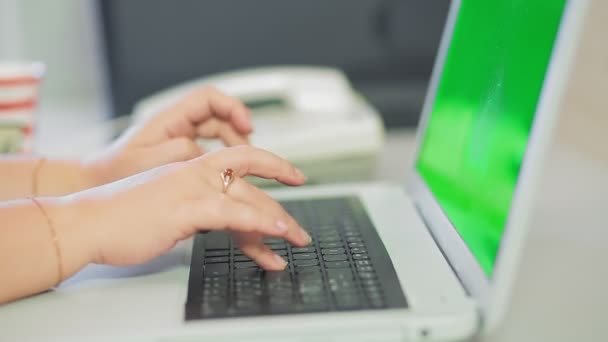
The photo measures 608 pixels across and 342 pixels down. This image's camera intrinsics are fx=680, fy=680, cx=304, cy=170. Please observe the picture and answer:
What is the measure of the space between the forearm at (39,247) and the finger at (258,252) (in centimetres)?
11

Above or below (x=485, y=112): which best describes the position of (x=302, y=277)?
below

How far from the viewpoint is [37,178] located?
2.07 feet

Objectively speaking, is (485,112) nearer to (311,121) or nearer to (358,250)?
(358,250)

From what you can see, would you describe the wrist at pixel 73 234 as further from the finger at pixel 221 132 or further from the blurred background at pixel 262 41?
the blurred background at pixel 262 41

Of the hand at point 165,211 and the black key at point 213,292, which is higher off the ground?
the hand at point 165,211

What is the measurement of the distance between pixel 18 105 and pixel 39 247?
A: 0.34m

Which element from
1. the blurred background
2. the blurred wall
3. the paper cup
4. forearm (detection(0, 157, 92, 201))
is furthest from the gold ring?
the blurred wall

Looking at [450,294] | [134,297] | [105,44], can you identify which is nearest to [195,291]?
[134,297]

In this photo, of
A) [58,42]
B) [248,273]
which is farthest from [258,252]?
[58,42]

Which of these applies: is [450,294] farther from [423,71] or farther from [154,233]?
[423,71]

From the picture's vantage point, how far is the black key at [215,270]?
0.51 meters

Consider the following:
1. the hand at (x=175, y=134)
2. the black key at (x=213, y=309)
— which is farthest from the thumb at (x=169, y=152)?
the black key at (x=213, y=309)

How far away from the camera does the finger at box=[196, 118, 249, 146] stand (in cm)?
70

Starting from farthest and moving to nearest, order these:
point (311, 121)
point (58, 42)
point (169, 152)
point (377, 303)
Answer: point (58, 42) < point (311, 121) < point (169, 152) < point (377, 303)
